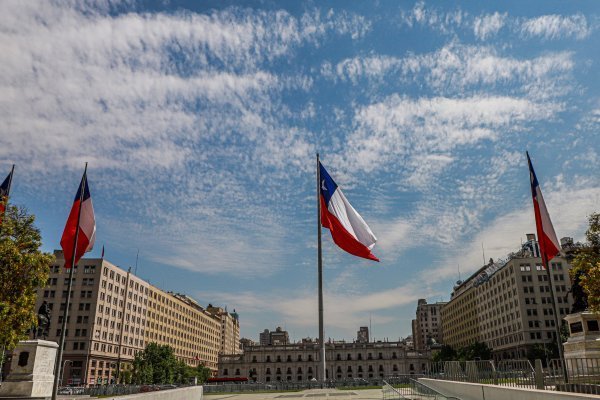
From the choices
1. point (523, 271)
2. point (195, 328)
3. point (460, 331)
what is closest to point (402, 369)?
point (460, 331)

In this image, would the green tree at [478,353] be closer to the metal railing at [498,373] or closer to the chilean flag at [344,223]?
the metal railing at [498,373]

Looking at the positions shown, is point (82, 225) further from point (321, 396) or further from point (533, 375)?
point (533, 375)

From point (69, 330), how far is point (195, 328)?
66263 millimetres

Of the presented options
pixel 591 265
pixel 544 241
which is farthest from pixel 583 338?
pixel 544 241

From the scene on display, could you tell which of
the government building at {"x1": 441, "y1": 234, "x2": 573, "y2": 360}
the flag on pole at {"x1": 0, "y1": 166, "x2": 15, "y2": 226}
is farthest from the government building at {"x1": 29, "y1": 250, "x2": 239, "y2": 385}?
the government building at {"x1": 441, "y1": 234, "x2": 573, "y2": 360}

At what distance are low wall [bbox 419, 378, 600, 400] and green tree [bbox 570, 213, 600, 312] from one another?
698 centimetres

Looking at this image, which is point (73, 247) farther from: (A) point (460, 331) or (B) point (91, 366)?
(A) point (460, 331)

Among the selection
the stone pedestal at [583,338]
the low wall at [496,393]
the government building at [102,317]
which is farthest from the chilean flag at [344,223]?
the government building at [102,317]

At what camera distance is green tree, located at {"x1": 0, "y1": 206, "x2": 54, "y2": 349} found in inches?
842

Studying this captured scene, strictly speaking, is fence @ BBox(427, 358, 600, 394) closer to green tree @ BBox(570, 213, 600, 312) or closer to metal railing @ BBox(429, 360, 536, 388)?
metal railing @ BBox(429, 360, 536, 388)

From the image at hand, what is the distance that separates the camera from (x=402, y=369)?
454 feet

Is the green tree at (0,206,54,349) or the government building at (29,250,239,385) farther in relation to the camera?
the government building at (29,250,239,385)

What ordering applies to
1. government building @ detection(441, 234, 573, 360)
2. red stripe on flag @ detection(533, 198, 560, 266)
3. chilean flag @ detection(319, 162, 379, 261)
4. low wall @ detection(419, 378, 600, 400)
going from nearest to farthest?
low wall @ detection(419, 378, 600, 400) → red stripe on flag @ detection(533, 198, 560, 266) → chilean flag @ detection(319, 162, 379, 261) → government building @ detection(441, 234, 573, 360)

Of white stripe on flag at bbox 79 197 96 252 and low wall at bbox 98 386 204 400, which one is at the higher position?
white stripe on flag at bbox 79 197 96 252
